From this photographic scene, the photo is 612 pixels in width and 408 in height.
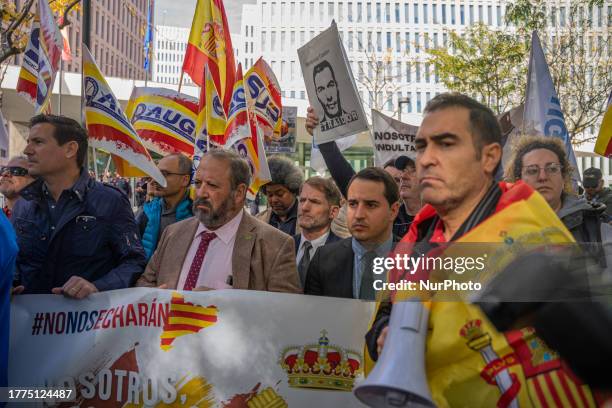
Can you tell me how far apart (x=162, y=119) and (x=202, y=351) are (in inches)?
198

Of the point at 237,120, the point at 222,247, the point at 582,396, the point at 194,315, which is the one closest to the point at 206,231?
the point at 222,247

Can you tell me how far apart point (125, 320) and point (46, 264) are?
844 mm

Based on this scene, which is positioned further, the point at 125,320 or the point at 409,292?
the point at 125,320

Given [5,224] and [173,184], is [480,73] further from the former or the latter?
[5,224]

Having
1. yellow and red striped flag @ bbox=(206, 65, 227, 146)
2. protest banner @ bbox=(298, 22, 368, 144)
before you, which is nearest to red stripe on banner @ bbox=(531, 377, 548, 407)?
protest banner @ bbox=(298, 22, 368, 144)

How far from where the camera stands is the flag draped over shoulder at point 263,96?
29.1 ft

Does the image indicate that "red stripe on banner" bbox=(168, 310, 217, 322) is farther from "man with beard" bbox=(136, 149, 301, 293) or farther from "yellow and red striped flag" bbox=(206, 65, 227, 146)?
"yellow and red striped flag" bbox=(206, 65, 227, 146)

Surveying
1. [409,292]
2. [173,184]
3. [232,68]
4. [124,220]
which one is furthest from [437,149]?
[232,68]

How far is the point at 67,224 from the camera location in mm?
3670

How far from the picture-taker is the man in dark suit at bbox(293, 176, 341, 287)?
459cm

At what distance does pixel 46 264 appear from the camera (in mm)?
3635

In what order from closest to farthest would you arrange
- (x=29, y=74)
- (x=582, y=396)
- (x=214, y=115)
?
1. (x=582, y=396)
2. (x=214, y=115)
3. (x=29, y=74)

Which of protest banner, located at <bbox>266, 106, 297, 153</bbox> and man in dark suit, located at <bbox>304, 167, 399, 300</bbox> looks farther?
protest banner, located at <bbox>266, 106, 297, 153</bbox>

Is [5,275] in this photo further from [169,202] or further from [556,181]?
[169,202]
